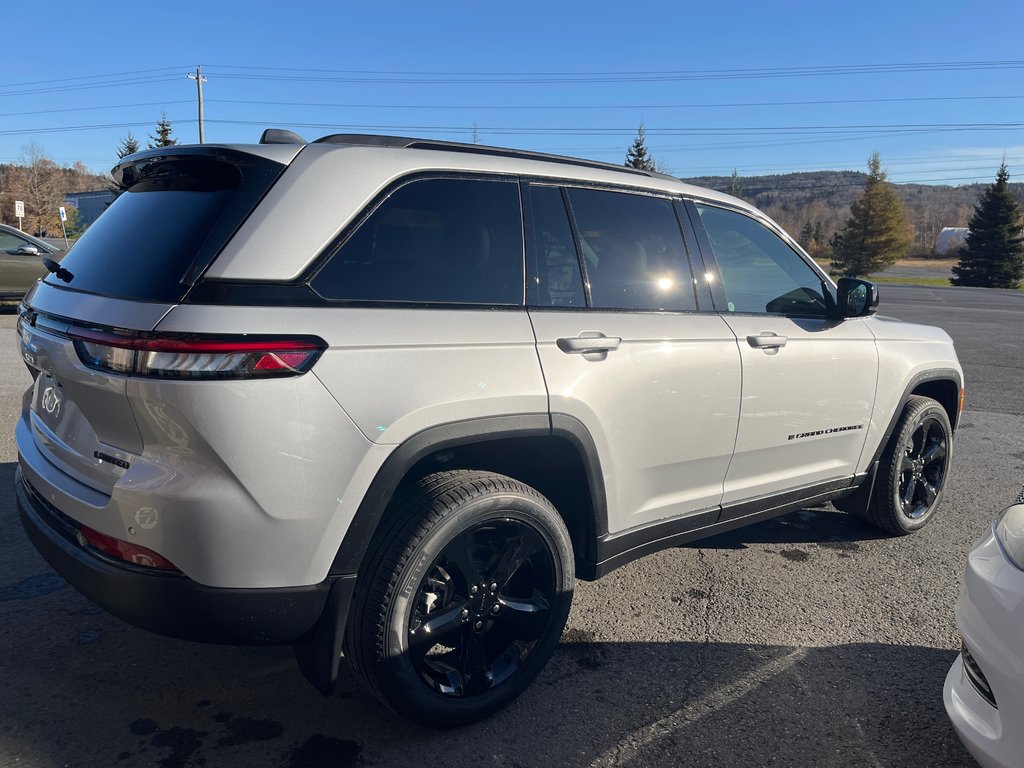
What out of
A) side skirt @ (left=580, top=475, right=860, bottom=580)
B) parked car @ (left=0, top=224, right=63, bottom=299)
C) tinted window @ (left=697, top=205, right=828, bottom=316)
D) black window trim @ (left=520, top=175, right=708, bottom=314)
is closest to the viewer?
black window trim @ (left=520, top=175, right=708, bottom=314)

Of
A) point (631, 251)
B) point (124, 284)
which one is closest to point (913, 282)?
point (631, 251)

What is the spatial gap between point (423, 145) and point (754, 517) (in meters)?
2.25

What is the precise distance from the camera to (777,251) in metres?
3.84

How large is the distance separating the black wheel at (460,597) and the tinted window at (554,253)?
0.72m

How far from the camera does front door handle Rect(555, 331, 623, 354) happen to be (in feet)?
8.95

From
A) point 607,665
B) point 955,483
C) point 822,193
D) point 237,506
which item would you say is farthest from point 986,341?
point 822,193

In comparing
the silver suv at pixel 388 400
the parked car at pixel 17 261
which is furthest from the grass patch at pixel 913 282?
the silver suv at pixel 388 400

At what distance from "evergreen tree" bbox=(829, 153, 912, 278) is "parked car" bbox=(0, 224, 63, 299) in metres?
58.0

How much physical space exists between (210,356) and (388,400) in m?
0.50

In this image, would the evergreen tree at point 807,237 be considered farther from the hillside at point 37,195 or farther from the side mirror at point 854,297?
the side mirror at point 854,297

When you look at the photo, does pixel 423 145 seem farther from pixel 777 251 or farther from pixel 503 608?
pixel 777 251

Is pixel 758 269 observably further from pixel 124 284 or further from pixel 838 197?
pixel 838 197

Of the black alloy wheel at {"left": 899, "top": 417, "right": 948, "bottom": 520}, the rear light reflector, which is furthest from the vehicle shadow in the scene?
the black alloy wheel at {"left": 899, "top": 417, "right": 948, "bottom": 520}

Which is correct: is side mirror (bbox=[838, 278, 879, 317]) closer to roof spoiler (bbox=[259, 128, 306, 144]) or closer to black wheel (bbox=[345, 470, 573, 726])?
black wheel (bbox=[345, 470, 573, 726])
